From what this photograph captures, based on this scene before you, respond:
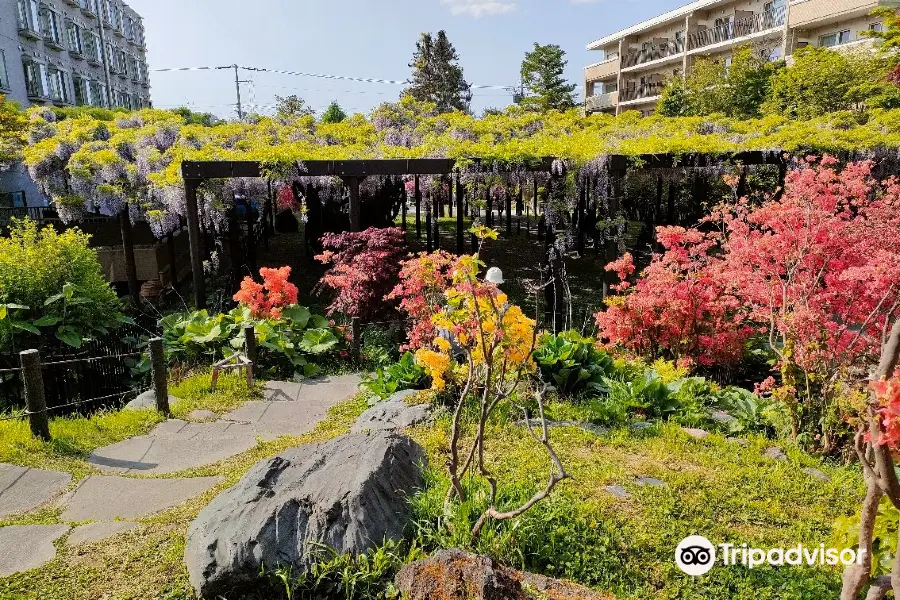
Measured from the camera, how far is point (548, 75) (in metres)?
36.9

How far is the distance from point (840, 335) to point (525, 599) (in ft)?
15.4

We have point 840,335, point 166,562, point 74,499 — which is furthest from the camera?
point 840,335

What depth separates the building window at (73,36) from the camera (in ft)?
89.9

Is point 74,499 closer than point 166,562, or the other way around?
point 166,562

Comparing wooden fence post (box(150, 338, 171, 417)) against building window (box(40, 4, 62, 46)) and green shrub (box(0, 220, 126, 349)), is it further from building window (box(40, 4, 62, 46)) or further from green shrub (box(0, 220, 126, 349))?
building window (box(40, 4, 62, 46))

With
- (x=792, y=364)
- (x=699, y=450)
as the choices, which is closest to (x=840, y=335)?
(x=792, y=364)

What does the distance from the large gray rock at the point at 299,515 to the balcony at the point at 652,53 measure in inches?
1311

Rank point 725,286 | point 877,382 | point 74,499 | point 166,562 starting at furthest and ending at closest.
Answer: point 725,286, point 74,499, point 166,562, point 877,382

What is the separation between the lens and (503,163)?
1041 cm

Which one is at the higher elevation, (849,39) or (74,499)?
A: (849,39)

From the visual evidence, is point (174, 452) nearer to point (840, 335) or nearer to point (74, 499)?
point (74, 499)

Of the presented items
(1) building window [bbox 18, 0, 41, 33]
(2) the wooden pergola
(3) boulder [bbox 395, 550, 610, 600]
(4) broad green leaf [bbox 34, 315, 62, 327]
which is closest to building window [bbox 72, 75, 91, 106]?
(1) building window [bbox 18, 0, 41, 33]

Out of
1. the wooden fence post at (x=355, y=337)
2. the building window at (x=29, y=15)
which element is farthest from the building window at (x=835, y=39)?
the building window at (x=29, y=15)

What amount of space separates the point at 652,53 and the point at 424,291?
104ft
